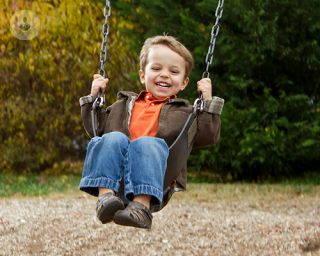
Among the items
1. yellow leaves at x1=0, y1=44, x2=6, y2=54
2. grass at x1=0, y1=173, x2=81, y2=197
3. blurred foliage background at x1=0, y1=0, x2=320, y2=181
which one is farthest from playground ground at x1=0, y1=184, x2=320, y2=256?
yellow leaves at x1=0, y1=44, x2=6, y2=54

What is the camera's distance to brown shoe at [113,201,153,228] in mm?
2121

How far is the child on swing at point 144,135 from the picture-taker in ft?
7.36

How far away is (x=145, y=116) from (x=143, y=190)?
1.81 ft

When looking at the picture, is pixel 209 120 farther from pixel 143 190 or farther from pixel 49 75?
pixel 49 75

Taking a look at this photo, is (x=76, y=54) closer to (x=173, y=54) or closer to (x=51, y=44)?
(x=51, y=44)

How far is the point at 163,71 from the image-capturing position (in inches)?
105

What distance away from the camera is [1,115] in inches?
294

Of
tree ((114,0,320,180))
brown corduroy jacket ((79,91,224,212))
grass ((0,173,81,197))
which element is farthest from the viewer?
grass ((0,173,81,197))

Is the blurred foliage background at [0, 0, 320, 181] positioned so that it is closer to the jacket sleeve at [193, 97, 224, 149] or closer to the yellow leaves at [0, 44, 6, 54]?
the yellow leaves at [0, 44, 6, 54]

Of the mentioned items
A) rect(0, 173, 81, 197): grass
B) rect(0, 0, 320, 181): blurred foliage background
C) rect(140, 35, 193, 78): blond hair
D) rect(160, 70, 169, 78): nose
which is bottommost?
rect(0, 173, 81, 197): grass

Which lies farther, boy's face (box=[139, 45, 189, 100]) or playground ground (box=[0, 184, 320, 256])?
playground ground (box=[0, 184, 320, 256])

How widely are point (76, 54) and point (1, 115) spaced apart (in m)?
1.68

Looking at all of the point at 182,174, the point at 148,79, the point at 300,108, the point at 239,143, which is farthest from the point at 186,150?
the point at 300,108

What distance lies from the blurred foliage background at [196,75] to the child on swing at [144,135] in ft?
10.9
